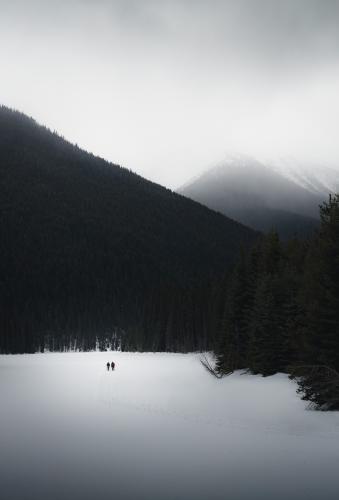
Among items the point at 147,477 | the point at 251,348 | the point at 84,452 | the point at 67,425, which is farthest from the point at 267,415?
the point at 251,348

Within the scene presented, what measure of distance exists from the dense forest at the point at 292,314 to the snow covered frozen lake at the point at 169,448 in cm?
186

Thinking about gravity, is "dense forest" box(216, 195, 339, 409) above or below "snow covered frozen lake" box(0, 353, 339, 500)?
above

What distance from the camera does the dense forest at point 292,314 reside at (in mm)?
26266

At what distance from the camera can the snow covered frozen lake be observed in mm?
13219

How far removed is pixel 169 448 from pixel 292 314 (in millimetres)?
23620

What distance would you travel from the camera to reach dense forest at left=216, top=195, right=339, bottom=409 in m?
26.3

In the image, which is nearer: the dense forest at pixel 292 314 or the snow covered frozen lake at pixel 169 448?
the snow covered frozen lake at pixel 169 448

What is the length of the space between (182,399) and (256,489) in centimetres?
2030

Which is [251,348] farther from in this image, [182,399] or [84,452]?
[84,452]

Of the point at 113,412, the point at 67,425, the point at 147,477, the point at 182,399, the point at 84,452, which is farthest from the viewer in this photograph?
the point at 182,399

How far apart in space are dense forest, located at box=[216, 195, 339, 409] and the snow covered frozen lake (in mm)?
1863

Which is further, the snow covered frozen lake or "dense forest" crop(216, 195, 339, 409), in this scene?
"dense forest" crop(216, 195, 339, 409)

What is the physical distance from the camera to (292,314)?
132ft

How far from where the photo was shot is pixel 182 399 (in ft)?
109
